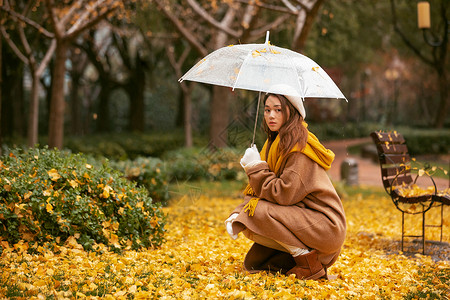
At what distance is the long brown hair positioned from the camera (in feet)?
13.1

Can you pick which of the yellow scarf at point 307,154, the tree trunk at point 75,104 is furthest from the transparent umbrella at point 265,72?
the tree trunk at point 75,104

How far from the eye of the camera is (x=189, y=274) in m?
4.24

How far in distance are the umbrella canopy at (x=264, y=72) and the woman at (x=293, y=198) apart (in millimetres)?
148

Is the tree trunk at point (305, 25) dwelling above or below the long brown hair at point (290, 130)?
A: above

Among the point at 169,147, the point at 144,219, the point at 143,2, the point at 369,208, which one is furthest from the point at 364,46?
the point at 144,219

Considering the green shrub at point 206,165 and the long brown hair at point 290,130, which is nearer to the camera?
the long brown hair at point 290,130

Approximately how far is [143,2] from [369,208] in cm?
655

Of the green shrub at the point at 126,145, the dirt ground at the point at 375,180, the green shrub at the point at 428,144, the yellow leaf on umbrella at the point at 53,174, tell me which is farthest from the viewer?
the green shrub at the point at 428,144

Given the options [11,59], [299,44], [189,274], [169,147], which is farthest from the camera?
[169,147]

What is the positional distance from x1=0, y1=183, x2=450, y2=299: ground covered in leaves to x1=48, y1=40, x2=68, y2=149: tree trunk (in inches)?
172

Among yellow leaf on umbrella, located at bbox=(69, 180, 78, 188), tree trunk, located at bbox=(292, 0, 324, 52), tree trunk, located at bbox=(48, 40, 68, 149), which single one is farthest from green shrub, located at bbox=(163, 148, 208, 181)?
yellow leaf on umbrella, located at bbox=(69, 180, 78, 188)

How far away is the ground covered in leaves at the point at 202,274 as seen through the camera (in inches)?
141

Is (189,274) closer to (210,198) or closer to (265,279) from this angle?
(265,279)

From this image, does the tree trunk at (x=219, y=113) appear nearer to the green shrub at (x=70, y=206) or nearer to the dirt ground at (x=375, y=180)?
the dirt ground at (x=375, y=180)
